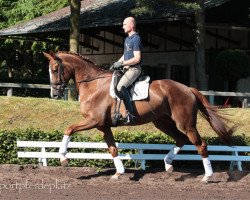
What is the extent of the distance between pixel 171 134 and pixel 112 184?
203 centimetres

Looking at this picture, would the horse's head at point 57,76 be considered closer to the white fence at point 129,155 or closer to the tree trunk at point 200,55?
the white fence at point 129,155

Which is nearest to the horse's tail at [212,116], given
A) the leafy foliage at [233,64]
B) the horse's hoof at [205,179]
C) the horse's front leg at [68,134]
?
the horse's hoof at [205,179]

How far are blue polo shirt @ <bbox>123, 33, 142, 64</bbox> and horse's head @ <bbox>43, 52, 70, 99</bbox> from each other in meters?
1.30

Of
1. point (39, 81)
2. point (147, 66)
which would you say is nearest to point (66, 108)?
point (147, 66)

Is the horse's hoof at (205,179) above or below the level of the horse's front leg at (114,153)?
below

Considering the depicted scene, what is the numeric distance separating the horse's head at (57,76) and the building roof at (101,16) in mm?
12375

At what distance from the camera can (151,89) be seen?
12.8 m

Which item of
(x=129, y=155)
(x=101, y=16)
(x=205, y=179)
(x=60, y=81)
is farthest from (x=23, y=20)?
(x=205, y=179)

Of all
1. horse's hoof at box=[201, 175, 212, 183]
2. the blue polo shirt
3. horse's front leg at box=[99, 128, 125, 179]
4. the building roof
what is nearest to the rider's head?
the blue polo shirt

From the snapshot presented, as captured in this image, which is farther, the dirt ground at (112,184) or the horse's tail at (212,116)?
the horse's tail at (212,116)

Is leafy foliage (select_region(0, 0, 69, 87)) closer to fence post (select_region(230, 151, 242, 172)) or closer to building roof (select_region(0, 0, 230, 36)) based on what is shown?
building roof (select_region(0, 0, 230, 36))

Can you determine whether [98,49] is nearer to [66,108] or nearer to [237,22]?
[237,22]

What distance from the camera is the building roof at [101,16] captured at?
2595cm

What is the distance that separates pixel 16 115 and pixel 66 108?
1661 millimetres
